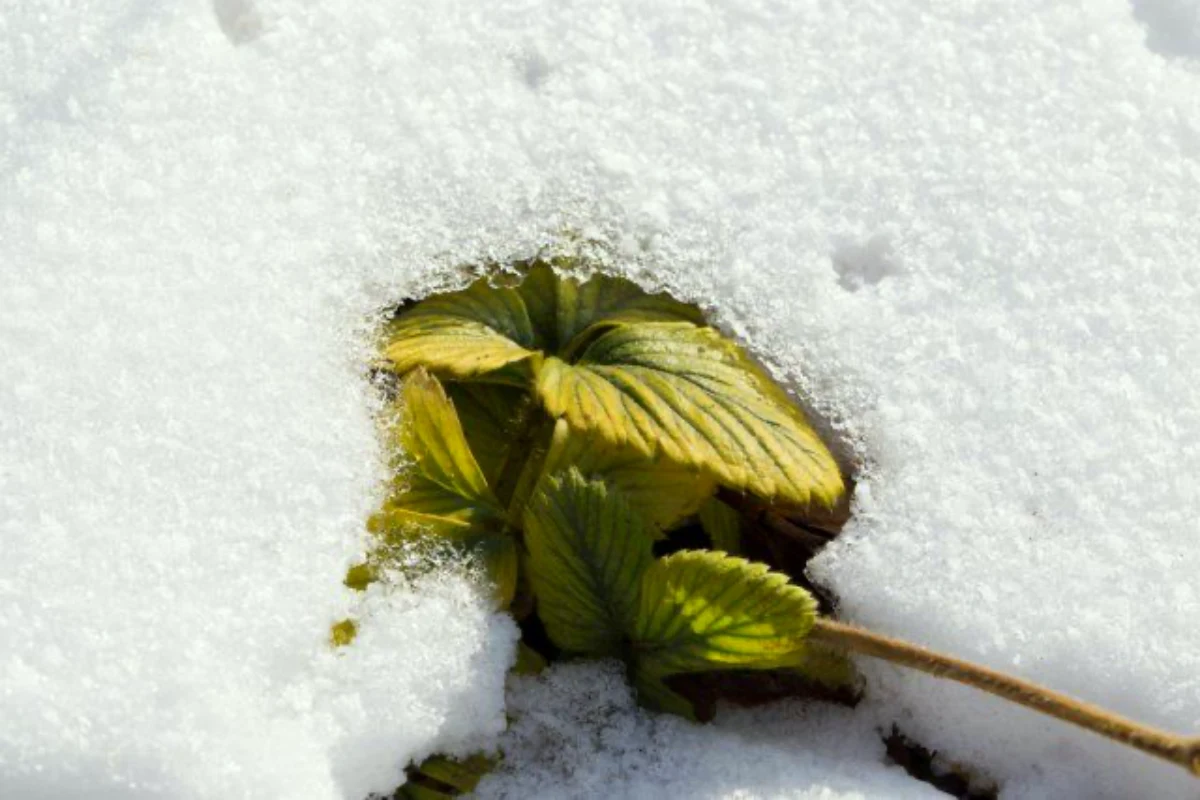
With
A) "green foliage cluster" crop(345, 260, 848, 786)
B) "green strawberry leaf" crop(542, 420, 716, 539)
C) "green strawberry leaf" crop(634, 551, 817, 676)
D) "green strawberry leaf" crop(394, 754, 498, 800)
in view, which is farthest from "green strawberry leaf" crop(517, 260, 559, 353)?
"green strawberry leaf" crop(394, 754, 498, 800)

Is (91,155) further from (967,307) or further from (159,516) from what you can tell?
(967,307)

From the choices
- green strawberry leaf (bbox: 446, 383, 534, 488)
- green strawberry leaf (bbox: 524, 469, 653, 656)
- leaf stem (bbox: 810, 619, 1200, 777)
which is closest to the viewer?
leaf stem (bbox: 810, 619, 1200, 777)

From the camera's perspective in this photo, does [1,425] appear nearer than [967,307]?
Yes

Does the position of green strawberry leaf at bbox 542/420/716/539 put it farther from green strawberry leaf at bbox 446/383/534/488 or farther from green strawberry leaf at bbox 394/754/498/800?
green strawberry leaf at bbox 394/754/498/800

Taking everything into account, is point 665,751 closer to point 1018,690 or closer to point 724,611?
point 724,611

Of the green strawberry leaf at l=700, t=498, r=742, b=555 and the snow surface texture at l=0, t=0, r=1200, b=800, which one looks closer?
the snow surface texture at l=0, t=0, r=1200, b=800

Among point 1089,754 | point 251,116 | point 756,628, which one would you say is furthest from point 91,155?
point 1089,754

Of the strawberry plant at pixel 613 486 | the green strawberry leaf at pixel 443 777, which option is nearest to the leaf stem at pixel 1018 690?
the strawberry plant at pixel 613 486
